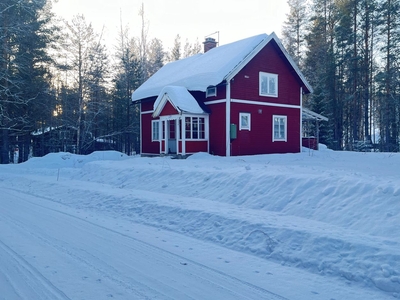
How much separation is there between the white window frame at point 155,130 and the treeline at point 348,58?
1704 cm

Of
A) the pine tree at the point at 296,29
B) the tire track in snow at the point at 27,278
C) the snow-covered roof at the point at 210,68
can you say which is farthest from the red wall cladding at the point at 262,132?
the pine tree at the point at 296,29

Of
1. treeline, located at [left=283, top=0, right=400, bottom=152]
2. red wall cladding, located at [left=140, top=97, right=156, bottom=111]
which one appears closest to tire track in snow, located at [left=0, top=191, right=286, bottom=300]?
red wall cladding, located at [left=140, top=97, right=156, bottom=111]

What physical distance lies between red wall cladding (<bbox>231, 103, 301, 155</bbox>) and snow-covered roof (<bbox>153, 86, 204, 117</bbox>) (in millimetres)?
2260

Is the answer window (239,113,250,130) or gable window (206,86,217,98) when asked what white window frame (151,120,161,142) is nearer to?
gable window (206,86,217,98)

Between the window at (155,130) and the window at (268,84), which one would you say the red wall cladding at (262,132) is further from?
the window at (155,130)

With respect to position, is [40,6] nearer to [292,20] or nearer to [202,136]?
[202,136]

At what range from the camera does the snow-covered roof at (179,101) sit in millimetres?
19955

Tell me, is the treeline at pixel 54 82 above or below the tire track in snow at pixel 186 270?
above

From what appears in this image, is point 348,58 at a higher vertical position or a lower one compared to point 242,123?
higher

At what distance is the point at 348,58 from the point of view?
3462 cm

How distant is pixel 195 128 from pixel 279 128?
6.08 meters

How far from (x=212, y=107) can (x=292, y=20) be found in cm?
2694

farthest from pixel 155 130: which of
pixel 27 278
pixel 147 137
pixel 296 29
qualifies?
pixel 296 29

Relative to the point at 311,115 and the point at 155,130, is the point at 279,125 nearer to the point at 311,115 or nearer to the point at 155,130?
the point at 311,115
